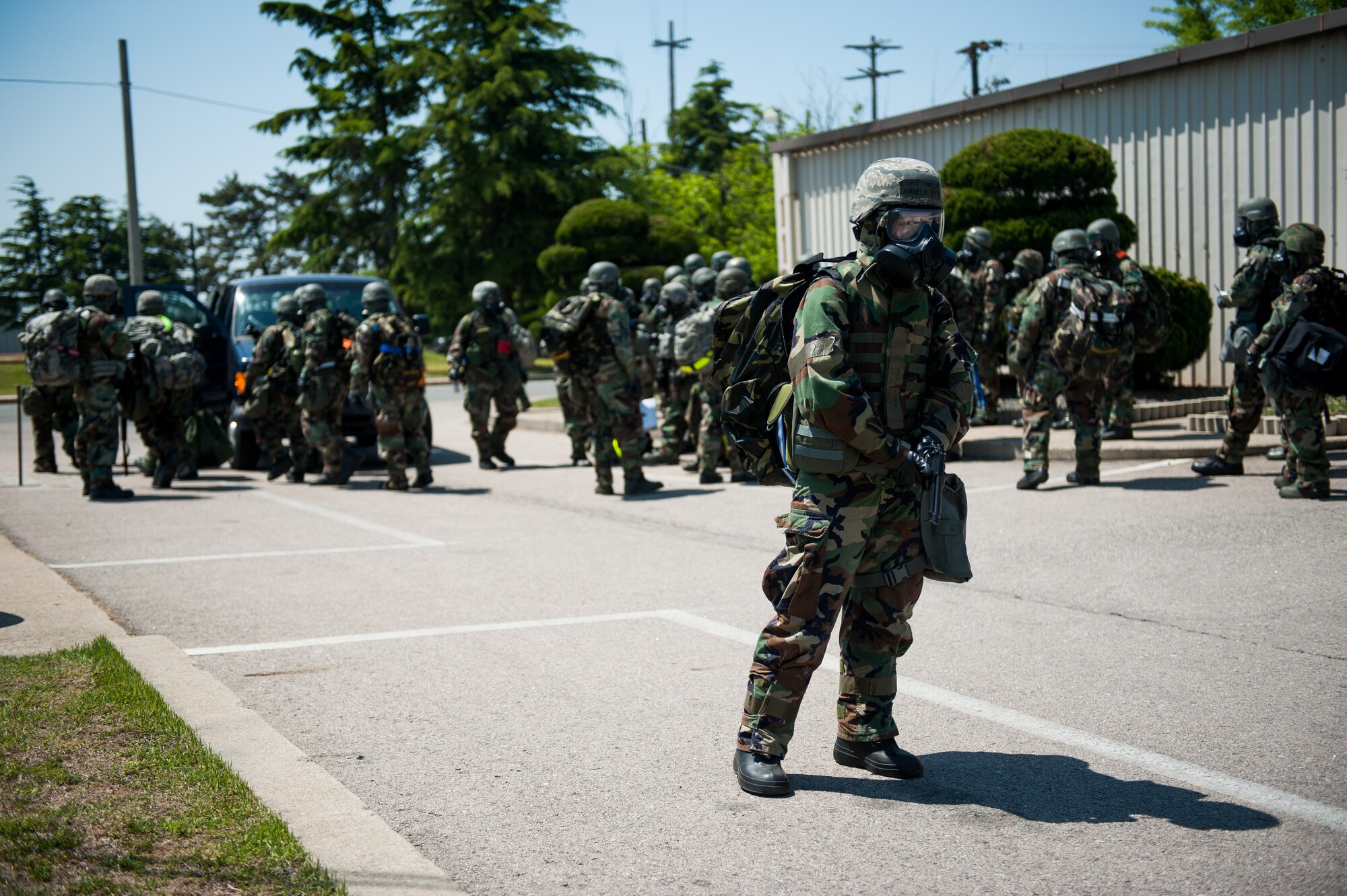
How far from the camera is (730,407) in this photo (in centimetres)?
428

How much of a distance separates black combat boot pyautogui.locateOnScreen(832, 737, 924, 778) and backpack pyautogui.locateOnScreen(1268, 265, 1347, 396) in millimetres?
6005

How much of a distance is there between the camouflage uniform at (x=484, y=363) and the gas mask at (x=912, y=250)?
35.0ft

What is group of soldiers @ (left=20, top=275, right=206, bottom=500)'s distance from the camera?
38.4 ft

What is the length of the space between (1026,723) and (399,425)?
29.5ft

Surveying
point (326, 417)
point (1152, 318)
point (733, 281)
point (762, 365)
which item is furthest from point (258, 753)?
point (1152, 318)

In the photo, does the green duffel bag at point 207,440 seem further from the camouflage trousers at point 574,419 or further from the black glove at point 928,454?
the black glove at point 928,454

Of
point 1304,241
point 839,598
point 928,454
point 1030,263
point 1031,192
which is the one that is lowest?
point 839,598

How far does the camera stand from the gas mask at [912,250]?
12.7 ft

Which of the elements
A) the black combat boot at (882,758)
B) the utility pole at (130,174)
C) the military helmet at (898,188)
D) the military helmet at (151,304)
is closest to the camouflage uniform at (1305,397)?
the military helmet at (898,188)

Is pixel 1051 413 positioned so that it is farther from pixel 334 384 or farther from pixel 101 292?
pixel 101 292

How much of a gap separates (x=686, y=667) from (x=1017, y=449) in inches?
329

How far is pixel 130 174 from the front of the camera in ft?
90.9

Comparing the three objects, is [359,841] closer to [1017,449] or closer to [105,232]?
[1017,449]

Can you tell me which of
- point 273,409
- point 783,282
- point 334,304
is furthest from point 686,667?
point 334,304
